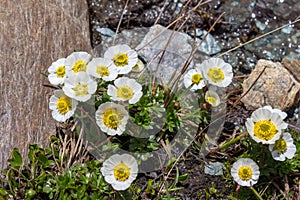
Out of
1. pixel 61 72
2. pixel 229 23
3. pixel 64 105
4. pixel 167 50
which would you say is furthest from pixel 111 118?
pixel 229 23

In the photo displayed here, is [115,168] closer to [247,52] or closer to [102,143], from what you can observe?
[102,143]

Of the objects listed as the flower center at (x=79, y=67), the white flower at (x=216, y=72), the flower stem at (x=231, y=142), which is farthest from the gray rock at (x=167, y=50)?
the flower center at (x=79, y=67)

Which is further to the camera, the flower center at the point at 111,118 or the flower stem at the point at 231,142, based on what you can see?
the flower stem at the point at 231,142

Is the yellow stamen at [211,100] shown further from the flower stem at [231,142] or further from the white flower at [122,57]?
the white flower at [122,57]

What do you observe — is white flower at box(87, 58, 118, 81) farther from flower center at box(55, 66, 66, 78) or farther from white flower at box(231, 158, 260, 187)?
white flower at box(231, 158, 260, 187)

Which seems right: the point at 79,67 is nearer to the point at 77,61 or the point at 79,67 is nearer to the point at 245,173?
the point at 77,61

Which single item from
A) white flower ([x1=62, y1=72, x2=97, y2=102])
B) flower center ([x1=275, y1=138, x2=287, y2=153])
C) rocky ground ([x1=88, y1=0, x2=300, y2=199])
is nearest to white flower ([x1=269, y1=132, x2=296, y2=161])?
flower center ([x1=275, y1=138, x2=287, y2=153])
